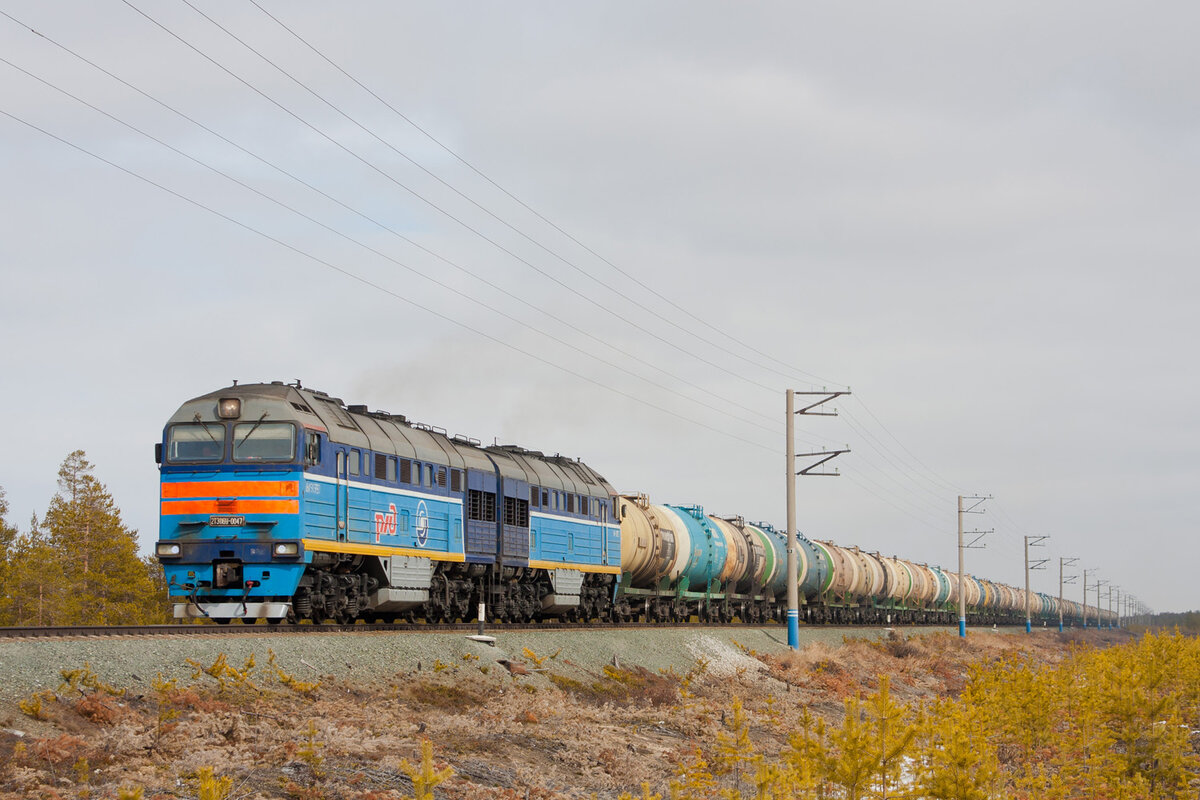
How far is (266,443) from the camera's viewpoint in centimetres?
2308

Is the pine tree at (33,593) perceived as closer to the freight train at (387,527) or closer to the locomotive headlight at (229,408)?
the freight train at (387,527)

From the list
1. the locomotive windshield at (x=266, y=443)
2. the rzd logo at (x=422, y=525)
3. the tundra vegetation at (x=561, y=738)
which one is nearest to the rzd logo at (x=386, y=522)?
the rzd logo at (x=422, y=525)

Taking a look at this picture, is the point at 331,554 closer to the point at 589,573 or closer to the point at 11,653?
the point at 11,653

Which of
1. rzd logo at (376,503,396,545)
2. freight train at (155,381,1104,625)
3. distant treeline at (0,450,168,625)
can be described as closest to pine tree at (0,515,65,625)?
distant treeline at (0,450,168,625)

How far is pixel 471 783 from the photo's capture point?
13047mm

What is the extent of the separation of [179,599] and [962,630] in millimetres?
53253

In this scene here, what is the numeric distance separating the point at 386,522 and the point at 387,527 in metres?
0.11

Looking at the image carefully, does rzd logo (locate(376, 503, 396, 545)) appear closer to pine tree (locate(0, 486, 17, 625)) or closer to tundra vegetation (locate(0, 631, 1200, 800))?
tundra vegetation (locate(0, 631, 1200, 800))

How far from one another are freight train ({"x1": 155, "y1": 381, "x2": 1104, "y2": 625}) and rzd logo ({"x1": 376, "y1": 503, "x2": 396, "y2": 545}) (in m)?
0.05

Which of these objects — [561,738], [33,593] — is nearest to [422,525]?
[561,738]

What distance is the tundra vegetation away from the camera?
37.6 ft

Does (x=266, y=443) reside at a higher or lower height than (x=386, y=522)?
higher

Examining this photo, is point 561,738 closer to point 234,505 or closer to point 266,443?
point 234,505

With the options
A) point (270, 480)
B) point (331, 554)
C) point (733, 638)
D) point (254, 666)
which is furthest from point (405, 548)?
point (733, 638)
